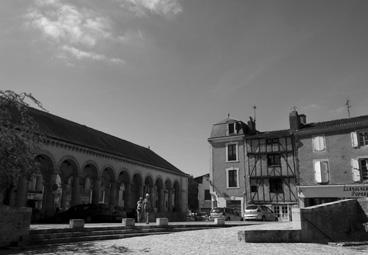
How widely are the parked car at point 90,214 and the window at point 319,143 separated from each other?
17.2m

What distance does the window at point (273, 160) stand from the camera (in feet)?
98.8

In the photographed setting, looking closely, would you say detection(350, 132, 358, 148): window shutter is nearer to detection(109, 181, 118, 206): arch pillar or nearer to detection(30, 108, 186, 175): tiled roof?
detection(30, 108, 186, 175): tiled roof

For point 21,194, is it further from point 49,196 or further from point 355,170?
point 355,170

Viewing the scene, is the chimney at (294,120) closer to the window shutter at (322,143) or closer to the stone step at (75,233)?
the window shutter at (322,143)

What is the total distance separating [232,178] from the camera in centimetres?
3197

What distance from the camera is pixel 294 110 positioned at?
3014cm

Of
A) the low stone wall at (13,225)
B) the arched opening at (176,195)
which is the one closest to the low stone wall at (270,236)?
the low stone wall at (13,225)

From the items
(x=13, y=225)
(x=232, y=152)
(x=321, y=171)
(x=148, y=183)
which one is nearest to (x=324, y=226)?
(x=13, y=225)

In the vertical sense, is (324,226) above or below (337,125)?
below

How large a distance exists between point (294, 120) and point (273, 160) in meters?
4.01

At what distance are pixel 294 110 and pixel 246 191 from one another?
8.45 m

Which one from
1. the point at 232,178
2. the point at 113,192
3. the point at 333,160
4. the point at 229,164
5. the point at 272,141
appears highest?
the point at 272,141

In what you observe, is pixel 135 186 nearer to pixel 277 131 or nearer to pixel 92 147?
pixel 92 147

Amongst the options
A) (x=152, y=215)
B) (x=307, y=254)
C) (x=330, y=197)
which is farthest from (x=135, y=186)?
(x=307, y=254)
